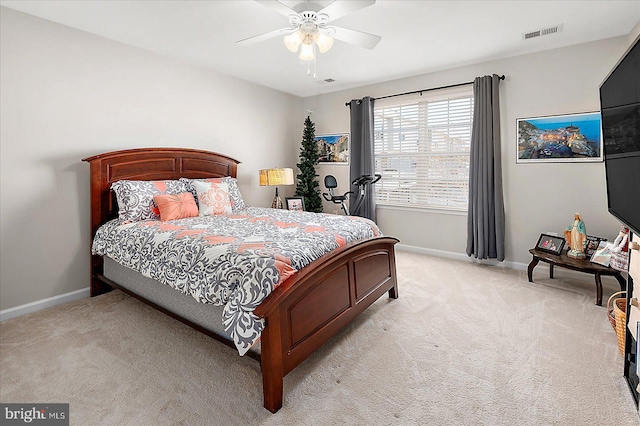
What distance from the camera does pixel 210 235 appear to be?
2488 millimetres

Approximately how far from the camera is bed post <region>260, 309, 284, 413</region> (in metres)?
1.74

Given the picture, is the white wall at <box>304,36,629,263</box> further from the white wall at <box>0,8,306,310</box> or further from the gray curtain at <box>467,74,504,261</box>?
the white wall at <box>0,8,306,310</box>

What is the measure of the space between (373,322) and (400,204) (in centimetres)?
270

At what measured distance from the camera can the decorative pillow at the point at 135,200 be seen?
10.4 feet

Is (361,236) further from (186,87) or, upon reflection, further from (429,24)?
(186,87)

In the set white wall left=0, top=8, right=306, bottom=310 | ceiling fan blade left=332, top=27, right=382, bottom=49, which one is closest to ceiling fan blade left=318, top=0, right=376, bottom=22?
ceiling fan blade left=332, top=27, right=382, bottom=49

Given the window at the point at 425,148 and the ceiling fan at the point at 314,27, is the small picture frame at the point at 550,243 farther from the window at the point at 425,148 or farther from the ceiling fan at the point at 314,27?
the ceiling fan at the point at 314,27

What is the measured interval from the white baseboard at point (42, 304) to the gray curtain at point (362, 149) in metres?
3.67

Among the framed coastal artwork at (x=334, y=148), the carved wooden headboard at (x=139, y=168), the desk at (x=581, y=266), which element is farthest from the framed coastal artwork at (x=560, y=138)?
the carved wooden headboard at (x=139, y=168)

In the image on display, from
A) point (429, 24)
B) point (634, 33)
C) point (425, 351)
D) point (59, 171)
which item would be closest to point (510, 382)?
point (425, 351)

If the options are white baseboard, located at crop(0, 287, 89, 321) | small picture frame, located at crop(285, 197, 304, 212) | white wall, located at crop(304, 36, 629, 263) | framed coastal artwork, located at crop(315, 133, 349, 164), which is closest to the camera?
white baseboard, located at crop(0, 287, 89, 321)

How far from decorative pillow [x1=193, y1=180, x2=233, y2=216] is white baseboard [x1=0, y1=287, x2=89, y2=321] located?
1441 mm

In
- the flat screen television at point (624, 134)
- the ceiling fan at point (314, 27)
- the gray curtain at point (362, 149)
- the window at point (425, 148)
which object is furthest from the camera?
the gray curtain at point (362, 149)

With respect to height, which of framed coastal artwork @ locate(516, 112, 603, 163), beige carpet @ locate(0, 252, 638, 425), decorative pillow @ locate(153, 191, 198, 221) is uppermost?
framed coastal artwork @ locate(516, 112, 603, 163)
